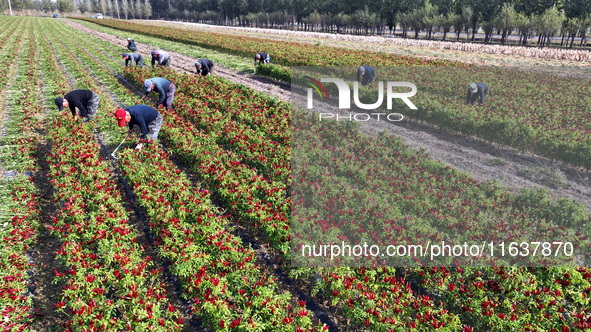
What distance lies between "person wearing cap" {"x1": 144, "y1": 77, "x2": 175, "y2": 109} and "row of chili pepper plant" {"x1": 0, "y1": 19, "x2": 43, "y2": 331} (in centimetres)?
429

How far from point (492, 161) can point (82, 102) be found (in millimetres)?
14678

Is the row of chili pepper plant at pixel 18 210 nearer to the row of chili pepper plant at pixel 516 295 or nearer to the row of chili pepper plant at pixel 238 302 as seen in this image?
the row of chili pepper plant at pixel 238 302

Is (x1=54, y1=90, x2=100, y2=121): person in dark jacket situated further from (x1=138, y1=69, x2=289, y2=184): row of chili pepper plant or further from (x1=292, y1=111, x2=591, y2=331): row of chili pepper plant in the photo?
(x1=292, y1=111, x2=591, y2=331): row of chili pepper plant

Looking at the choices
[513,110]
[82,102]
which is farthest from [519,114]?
[82,102]

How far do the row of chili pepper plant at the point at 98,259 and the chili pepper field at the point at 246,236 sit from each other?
4 cm

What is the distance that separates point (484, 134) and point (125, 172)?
13.2 meters

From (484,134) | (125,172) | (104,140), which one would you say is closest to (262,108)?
(104,140)

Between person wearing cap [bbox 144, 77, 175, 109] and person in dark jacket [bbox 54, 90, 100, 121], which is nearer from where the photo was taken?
person in dark jacket [bbox 54, 90, 100, 121]

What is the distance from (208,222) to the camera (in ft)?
23.4

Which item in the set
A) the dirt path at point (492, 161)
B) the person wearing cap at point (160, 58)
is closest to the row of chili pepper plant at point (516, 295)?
the dirt path at point (492, 161)

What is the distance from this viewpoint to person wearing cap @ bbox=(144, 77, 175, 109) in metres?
12.8

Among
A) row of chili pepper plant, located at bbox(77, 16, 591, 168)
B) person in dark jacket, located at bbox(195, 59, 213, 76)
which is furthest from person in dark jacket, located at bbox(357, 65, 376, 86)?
person in dark jacket, located at bbox(195, 59, 213, 76)

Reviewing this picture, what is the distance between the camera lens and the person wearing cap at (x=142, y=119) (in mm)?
9344

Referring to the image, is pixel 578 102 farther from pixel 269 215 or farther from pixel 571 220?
pixel 269 215
